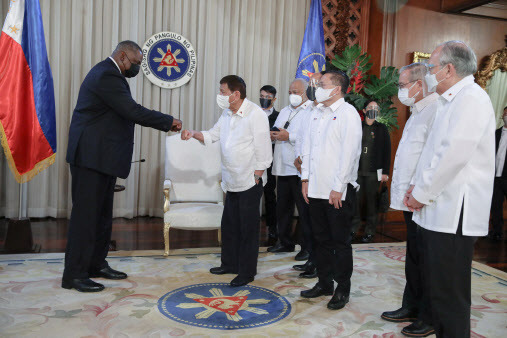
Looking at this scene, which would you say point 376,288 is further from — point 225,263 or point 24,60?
point 24,60

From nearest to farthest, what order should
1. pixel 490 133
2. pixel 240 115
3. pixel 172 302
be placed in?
1. pixel 490 133
2. pixel 172 302
3. pixel 240 115

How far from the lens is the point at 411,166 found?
8.33 feet

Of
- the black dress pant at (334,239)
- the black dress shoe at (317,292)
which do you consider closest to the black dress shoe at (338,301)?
the black dress pant at (334,239)

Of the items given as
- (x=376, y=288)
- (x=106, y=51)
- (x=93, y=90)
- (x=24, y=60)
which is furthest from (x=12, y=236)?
(x=376, y=288)

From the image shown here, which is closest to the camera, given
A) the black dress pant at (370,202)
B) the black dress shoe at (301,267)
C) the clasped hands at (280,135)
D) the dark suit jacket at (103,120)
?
the dark suit jacket at (103,120)

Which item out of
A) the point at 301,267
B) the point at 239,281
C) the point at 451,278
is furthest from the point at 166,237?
the point at 451,278

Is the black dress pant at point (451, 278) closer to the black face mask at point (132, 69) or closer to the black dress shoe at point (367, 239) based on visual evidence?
the black face mask at point (132, 69)

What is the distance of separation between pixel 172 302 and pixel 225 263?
0.70 m

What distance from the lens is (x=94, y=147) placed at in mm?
2934

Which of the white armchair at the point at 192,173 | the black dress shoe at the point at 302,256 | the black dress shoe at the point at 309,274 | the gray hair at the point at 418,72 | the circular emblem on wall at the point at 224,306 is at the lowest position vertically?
the circular emblem on wall at the point at 224,306

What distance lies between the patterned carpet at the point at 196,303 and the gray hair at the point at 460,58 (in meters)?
1.48

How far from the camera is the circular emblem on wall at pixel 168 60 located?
5.27 meters

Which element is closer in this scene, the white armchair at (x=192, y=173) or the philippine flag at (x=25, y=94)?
the philippine flag at (x=25, y=94)

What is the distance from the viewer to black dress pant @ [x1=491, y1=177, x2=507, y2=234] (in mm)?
5238
